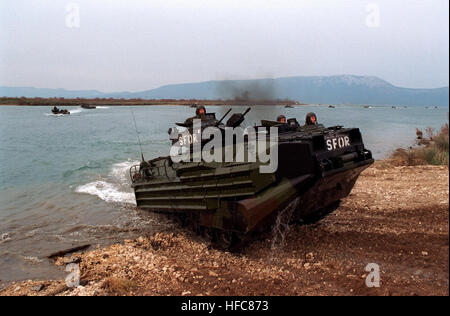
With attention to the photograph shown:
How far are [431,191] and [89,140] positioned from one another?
26.9 metres

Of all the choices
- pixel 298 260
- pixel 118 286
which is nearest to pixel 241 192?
pixel 298 260

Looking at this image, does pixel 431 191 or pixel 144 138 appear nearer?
pixel 431 191

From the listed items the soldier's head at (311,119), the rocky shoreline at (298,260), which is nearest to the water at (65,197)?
the rocky shoreline at (298,260)

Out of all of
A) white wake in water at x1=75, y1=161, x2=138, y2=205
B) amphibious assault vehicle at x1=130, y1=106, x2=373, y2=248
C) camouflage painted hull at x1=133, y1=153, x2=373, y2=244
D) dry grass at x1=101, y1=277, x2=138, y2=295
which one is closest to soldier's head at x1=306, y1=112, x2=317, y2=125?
amphibious assault vehicle at x1=130, y1=106, x2=373, y2=248

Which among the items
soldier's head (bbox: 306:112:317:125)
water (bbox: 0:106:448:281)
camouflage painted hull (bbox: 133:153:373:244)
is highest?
soldier's head (bbox: 306:112:317:125)

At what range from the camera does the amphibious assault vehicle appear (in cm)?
611

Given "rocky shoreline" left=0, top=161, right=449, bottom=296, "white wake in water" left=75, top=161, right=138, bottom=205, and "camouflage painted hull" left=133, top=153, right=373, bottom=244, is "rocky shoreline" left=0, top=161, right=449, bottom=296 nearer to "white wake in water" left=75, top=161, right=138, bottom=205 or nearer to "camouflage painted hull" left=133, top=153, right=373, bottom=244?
"camouflage painted hull" left=133, top=153, right=373, bottom=244

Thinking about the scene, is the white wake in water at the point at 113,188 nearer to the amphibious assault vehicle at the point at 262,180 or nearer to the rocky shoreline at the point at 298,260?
the rocky shoreline at the point at 298,260

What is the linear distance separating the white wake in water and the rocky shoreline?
16.6 feet

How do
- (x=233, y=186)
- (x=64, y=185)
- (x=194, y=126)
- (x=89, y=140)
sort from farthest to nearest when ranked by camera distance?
(x=89, y=140), (x=64, y=185), (x=194, y=126), (x=233, y=186)

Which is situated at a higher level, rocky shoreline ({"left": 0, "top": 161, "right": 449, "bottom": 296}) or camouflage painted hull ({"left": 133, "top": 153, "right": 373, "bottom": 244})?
camouflage painted hull ({"left": 133, "top": 153, "right": 373, "bottom": 244})
